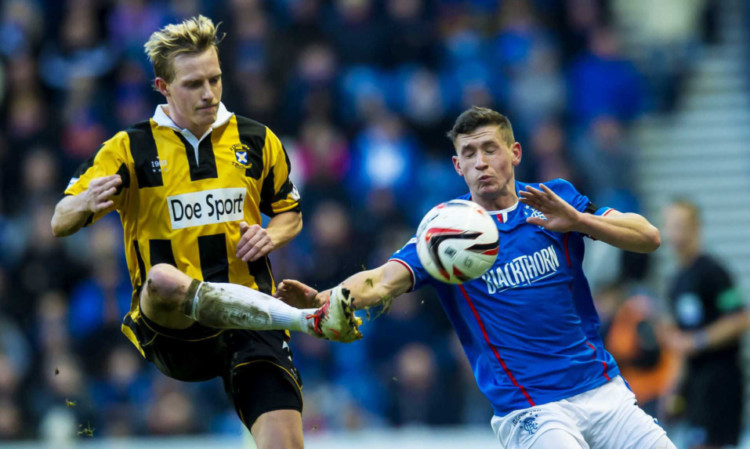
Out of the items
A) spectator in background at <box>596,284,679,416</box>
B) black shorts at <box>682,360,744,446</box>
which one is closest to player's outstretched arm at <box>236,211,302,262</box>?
black shorts at <box>682,360,744,446</box>

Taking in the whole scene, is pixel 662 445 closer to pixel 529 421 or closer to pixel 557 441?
pixel 557 441

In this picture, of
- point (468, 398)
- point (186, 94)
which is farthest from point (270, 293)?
point (468, 398)

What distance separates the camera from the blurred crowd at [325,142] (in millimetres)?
11125

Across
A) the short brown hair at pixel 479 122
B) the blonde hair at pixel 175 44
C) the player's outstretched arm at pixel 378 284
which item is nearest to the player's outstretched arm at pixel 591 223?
the short brown hair at pixel 479 122

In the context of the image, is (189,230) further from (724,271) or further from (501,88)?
(501,88)

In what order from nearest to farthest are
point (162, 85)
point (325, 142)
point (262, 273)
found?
point (162, 85) → point (262, 273) → point (325, 142)

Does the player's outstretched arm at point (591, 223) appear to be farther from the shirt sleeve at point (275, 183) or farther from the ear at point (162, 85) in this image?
the ear at point (162, 85)

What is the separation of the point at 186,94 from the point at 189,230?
0.70 meters

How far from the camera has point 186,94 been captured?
5.52 metres

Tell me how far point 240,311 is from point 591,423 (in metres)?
1.82

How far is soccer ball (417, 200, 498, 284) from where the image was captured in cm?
499

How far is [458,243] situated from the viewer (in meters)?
4.98

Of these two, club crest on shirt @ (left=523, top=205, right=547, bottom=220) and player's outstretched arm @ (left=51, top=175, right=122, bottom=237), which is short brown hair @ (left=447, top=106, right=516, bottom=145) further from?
player's outstretched arm @ (left=51, top=175, right=122, bottom=237)

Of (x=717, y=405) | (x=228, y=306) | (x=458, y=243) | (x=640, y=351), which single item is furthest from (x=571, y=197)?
(x=640, y=351)
